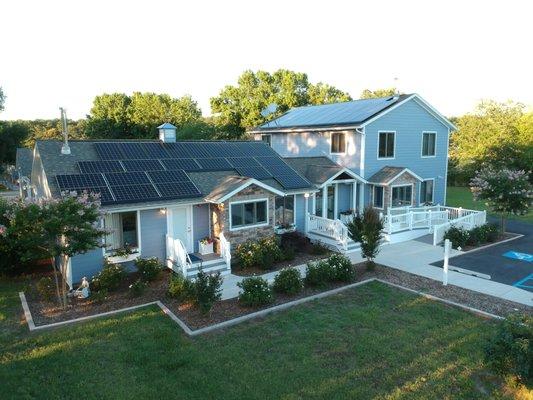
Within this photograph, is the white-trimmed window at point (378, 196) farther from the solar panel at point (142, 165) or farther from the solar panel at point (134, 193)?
the solar panel at point (134, 193)

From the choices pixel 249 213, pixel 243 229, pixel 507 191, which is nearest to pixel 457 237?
pixel 507 191

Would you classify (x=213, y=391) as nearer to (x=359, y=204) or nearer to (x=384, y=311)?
(x=384, y=311)

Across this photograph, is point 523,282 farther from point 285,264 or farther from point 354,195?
point 354,195

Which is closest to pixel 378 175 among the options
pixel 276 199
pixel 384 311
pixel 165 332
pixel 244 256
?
pixel 276 199

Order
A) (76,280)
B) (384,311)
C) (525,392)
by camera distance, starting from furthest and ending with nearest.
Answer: (76,280) → (384,311) → (525,392)

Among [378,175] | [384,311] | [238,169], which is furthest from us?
[378,175]
